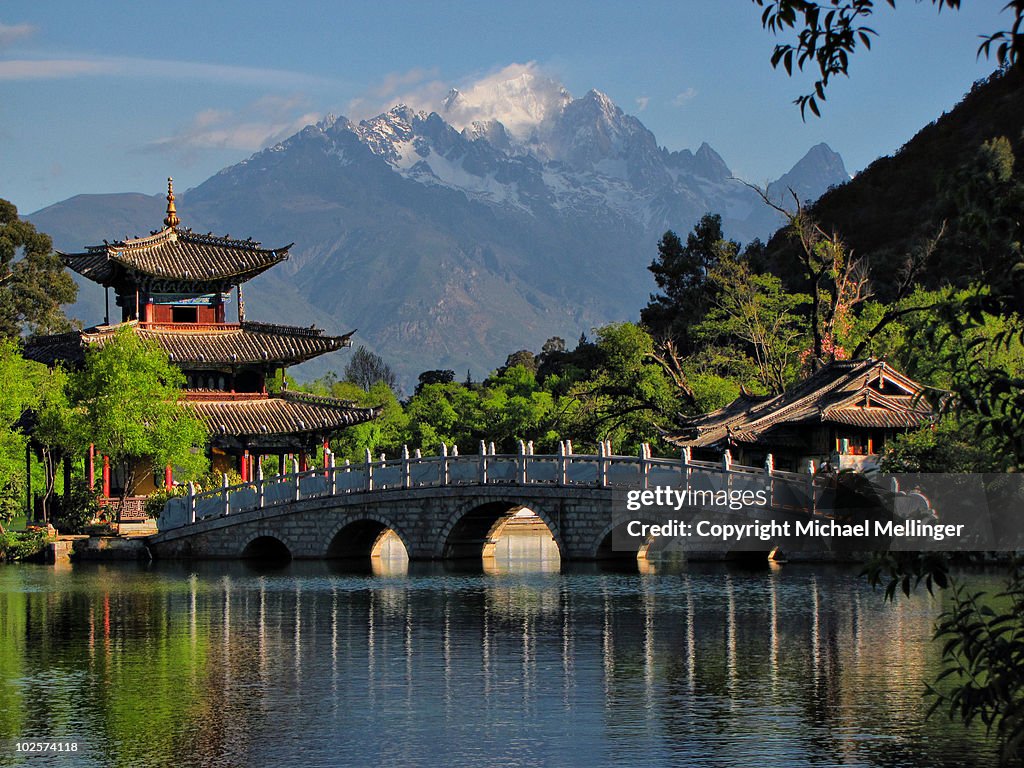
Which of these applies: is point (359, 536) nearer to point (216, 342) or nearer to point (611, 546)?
point (611, 546)

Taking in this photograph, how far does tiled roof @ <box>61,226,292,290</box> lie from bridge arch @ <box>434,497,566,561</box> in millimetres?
15040

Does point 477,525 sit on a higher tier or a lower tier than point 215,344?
lower

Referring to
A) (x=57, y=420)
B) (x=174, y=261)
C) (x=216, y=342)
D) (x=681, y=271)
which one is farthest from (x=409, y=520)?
(x=681, y=271)

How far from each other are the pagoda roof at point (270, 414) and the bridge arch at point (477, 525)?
34.6 ft

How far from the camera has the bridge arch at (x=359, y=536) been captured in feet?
143

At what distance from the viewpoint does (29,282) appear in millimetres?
86250

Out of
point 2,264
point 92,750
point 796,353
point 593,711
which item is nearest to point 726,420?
point 796,353

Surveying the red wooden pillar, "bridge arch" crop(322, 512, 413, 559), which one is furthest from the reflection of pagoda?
"bridge arch" crop(322, 512, 413, 559)

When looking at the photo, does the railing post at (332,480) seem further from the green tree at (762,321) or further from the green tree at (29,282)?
the green tree at (29,282)

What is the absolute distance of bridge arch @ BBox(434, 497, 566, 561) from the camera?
4075cm

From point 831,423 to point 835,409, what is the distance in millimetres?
417

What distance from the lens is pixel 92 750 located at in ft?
60.9

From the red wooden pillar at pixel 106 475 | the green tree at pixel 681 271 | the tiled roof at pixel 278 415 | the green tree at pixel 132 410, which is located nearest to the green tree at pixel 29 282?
the green tree at pixel 681 271

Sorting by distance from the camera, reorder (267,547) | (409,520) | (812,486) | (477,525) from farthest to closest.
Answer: (267,547)
(477,525)
(409,520)
(812,486)
